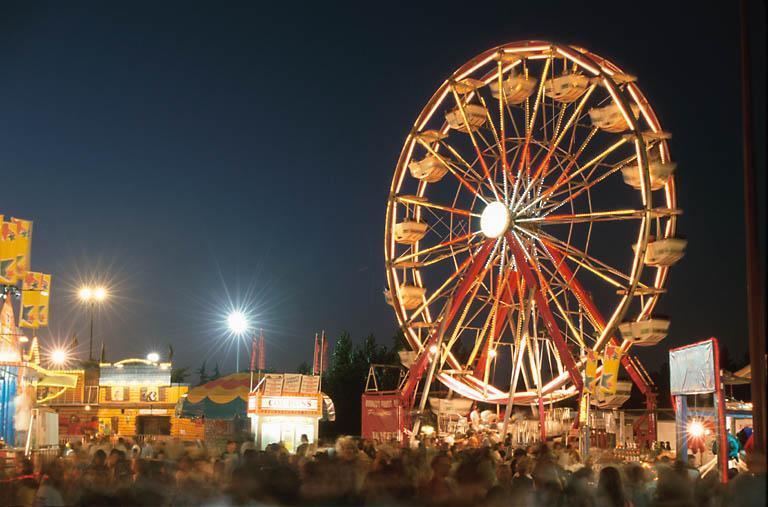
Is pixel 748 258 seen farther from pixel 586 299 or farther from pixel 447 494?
pixel 586 299

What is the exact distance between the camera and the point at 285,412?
27.0 metres

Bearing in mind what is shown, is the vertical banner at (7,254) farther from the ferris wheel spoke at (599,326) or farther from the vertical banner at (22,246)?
the ferris wheel spoke at (599,326)

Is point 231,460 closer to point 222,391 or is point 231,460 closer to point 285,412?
point 285,412

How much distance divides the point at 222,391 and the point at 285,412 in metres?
8.72

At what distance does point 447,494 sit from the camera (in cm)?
732

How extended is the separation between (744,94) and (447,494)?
594 cm

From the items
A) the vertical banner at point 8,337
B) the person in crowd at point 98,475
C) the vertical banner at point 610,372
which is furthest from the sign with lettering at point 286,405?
the vertical banner at point 8,337

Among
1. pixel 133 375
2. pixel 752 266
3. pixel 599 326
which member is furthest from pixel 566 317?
pixel 133 375

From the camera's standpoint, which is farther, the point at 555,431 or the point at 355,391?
the point at 355,391

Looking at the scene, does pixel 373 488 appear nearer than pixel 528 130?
Yes

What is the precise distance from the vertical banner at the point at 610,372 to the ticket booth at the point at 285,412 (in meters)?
9.47

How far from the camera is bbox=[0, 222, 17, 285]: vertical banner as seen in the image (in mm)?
38938

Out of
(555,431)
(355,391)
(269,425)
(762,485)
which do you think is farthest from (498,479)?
(355,391)

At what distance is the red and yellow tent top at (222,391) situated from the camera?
114 ft
